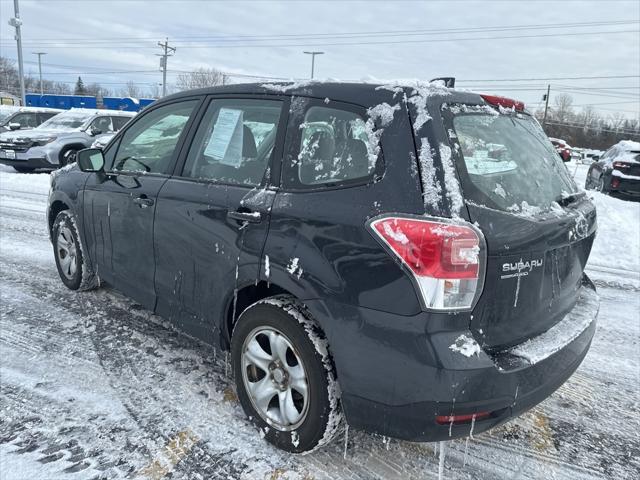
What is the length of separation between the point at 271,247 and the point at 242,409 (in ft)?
3.44

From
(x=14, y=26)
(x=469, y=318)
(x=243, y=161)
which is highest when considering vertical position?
(x=14, y=26)

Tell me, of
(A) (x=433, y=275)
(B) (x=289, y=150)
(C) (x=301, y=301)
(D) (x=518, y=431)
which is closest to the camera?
(A) (x=433, y=275)

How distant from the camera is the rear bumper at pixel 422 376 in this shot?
2.08 m

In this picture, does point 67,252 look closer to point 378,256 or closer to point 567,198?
point 378,256

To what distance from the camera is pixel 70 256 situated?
4672mm

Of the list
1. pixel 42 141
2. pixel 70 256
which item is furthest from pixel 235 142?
pixel 42 141

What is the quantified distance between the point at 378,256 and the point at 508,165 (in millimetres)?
882

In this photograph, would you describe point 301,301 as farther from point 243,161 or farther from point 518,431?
point 518,431

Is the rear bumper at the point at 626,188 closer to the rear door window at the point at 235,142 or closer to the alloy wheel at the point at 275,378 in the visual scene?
the rear door window at the point at 235,142

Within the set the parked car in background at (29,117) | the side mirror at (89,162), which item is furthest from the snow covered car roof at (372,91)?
the parked car in background at (29,117)

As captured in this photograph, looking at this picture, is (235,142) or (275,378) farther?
(235,142)

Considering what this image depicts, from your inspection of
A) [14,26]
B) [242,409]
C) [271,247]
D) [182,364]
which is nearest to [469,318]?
[271,247]

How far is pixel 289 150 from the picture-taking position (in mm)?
2684

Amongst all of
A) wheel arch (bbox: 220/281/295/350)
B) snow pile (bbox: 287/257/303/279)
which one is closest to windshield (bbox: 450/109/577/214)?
snow pile (bbox: 287/257/303/279)
